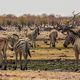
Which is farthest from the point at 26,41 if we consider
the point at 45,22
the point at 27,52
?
the point at 45,22

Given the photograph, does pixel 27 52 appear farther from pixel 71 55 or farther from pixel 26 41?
pixel 71 55

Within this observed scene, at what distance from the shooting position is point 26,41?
28.1 metres

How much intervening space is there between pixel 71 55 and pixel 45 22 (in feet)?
415

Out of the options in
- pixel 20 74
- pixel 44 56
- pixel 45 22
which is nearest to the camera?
pixel 20 74

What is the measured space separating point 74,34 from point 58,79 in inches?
306

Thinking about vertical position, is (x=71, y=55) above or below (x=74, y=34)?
below

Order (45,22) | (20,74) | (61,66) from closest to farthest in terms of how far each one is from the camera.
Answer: (20,74), (61,66), (45,22)

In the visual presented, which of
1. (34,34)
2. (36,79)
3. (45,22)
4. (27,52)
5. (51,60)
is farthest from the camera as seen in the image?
(45,22)

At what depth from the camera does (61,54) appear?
40.8 m

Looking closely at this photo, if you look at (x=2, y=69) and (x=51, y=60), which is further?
(x=51, y=60)

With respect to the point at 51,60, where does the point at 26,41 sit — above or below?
above

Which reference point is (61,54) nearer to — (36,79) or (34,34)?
(34,34)

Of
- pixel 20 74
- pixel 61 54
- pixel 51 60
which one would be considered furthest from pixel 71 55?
pixel 20 74

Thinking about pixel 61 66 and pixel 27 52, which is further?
pixel 61 66
